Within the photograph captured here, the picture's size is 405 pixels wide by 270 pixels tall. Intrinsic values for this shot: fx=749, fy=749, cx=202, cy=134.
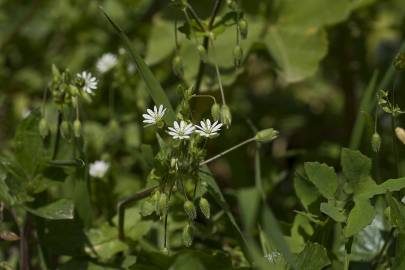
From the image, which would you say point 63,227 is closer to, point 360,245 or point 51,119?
point 360,245

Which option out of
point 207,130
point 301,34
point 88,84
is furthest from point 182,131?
point 301,34

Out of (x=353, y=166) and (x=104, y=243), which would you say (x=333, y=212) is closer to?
(x=353, y=166)

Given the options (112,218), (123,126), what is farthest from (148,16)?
(112,218)

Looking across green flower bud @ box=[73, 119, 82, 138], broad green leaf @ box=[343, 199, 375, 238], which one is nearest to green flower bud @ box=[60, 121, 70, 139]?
green flower bud @ box=[73, 119, 82, 138]

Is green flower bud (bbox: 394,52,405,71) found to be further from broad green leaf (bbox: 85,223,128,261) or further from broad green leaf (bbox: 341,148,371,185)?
broad green leaf (bbox: 85,223,128,261)

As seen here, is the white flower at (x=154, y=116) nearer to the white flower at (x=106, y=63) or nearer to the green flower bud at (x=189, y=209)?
the green flower bud at (x=189, y=209)

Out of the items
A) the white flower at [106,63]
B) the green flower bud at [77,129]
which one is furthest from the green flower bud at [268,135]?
the white flower at [106,63]

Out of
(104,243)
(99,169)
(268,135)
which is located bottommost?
(104,243)
